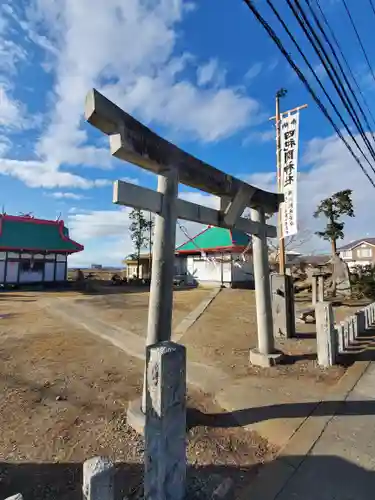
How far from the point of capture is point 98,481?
163 centimetres

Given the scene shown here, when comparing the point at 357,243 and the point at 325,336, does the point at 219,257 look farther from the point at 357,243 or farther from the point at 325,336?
the point at 357,243

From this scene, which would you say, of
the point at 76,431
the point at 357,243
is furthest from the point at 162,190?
the point at 357,243

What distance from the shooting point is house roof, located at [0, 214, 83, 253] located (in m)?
22.1

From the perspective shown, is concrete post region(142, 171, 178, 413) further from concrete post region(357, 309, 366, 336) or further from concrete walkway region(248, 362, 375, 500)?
concrete post region(357, 309, 366, 336)

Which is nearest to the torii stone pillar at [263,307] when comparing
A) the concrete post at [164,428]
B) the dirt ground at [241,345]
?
the dirt ground at [241,345]

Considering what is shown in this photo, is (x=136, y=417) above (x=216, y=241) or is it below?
below

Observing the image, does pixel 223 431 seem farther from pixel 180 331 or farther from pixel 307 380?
pixel 180 331

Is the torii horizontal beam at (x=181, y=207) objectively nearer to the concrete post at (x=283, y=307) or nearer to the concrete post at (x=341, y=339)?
the concrete post at (x=283, y=307)

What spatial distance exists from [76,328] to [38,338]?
1.57 meters

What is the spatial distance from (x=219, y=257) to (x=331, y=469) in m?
20.2

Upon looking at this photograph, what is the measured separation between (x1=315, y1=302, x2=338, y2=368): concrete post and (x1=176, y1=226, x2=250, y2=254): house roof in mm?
15293

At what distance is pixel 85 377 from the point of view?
18.9ft

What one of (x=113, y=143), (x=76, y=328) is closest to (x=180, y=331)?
(x=76, y=328)

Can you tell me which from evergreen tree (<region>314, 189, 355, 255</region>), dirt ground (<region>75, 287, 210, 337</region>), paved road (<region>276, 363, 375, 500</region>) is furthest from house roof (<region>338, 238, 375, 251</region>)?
paved road (<region>276, 363, 375, 500</region>)
